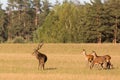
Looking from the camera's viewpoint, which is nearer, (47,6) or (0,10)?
(0,10)

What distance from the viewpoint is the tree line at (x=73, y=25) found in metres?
64.6

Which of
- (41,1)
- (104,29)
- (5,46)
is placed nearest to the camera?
(5,46)

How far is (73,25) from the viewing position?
74.2 meters

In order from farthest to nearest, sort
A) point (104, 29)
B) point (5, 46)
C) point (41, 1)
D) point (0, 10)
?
1. point (41, 1)
2. point (0, 10)
3. point (104, 29)
4. point (5, 46)

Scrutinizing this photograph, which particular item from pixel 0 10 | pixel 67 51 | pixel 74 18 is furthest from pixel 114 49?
pixel 0 10

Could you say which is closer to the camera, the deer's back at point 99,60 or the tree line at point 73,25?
the deer's back at point 99,60

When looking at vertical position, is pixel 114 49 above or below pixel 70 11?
below

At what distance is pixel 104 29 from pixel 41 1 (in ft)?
170

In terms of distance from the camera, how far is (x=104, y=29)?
64125 millimetres

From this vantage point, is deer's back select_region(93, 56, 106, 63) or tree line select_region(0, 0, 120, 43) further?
tree line select_region(0, 0, 120, 43)

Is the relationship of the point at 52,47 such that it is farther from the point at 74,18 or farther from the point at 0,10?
the point at 0,10

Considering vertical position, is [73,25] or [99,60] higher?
[73,25]

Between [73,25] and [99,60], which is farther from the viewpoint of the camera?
[73,25]

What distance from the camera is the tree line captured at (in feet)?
212
